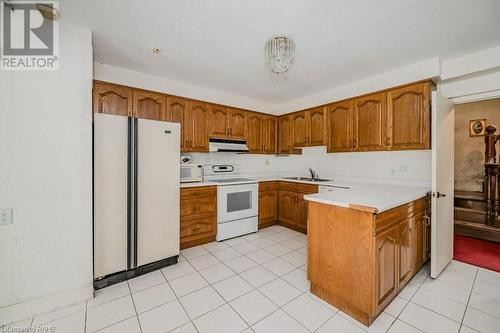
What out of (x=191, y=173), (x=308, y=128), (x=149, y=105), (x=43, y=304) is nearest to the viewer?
(x=43, y=304)

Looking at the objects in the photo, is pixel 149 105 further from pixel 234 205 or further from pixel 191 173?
pixel 234 205

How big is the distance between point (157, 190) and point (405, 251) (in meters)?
2.62

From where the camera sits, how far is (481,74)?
7.70ft

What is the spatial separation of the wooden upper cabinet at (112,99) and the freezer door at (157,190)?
0.76 m

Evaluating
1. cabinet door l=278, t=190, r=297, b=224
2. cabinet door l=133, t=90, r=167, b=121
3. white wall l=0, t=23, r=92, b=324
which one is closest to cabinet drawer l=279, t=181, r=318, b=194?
cabinet door l=278, t=190, r=297, b=224

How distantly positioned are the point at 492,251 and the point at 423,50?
114 inches

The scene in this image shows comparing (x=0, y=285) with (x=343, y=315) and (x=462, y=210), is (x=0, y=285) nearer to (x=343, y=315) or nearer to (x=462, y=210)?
(x=343, y=315)

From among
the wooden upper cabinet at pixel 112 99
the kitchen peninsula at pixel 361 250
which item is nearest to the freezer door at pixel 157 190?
the wooden upper cabinet at pixel 112 99

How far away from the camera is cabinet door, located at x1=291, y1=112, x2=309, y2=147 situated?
3.79 m

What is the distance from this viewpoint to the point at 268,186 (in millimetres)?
3842

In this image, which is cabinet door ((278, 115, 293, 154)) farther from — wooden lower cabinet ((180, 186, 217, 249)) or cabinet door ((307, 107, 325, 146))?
wooden lower cabinet ((180, 186, 217, 249))

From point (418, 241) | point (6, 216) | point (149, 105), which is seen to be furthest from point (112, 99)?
point (418, 241)

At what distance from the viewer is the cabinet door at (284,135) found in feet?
13.5

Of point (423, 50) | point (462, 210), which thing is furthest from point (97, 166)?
point (462, 210)
